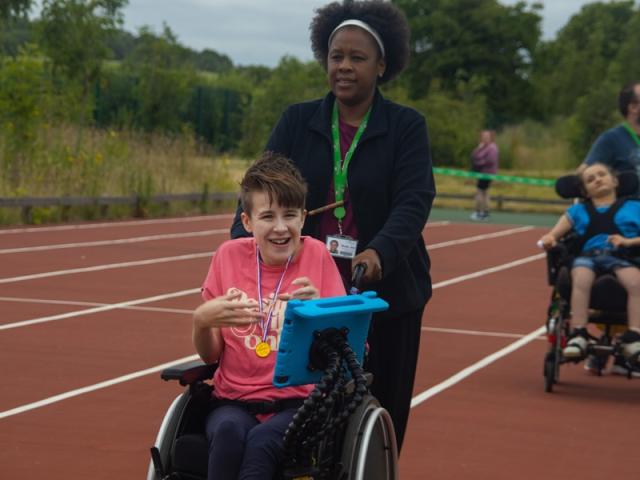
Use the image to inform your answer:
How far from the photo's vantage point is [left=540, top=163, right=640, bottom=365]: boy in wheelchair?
10.5 meters

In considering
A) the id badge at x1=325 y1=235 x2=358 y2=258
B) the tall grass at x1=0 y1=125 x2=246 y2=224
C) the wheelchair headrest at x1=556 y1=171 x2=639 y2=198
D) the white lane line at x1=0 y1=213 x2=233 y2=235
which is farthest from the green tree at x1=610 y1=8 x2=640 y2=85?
the id badge at x1=325 y1=235 x2=358 y2=258

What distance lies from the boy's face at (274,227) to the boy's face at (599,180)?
18.6ft

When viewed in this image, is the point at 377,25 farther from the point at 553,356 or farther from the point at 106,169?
the point at 106,169

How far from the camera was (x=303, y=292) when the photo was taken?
5.32 meters

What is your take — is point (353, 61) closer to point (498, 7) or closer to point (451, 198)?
point (451, 198)

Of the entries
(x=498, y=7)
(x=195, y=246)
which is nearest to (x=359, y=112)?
(x=195, y=246)

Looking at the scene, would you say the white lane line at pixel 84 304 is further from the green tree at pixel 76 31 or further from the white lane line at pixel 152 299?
the green tree at pixel 76 31

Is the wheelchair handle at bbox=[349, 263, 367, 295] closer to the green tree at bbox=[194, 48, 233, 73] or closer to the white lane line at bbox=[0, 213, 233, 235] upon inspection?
the white lane line at bbox=[0, 213, 233, 235]

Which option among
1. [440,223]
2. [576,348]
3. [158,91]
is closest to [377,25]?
[576,348]

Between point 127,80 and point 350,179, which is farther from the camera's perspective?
point 127,80

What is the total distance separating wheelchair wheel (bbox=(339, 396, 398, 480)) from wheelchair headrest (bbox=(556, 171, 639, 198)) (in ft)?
18.4

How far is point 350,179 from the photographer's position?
19.9ft

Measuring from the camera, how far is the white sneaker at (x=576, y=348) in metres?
10.5

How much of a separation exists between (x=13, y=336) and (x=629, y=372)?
4766mm
